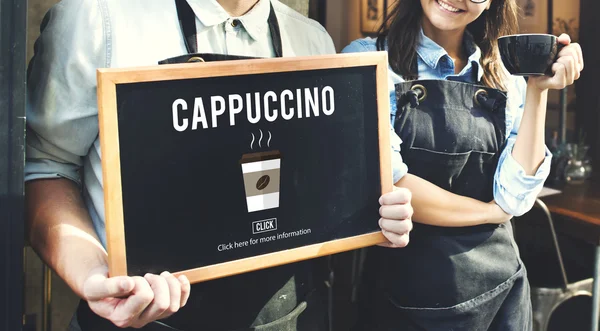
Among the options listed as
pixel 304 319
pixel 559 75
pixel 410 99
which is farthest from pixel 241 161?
pixel 559 75

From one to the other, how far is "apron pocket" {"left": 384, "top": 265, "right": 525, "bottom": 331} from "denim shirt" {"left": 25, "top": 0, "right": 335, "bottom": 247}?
32.2 inches

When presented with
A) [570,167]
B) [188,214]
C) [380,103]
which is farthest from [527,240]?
[188,214]

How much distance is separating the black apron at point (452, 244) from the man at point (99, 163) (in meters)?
0.36

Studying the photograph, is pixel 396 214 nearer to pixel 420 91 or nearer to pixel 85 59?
pixel 420 91

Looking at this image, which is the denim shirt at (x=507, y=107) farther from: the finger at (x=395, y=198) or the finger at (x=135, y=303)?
the finger at (x=135, y=303)

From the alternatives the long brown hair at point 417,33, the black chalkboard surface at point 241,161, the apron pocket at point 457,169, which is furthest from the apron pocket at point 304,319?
the long brown hair at point 417,33

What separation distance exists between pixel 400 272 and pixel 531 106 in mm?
550

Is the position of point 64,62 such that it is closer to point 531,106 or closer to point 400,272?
point 400,272

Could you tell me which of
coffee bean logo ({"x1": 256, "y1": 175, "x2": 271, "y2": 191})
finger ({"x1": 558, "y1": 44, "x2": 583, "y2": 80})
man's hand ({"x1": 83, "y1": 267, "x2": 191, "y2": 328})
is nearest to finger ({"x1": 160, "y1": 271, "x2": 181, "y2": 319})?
man's hand ({"x1": 83, "y1": 267, "x2": 191, "y2": 328})

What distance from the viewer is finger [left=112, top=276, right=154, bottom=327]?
86 centimetres

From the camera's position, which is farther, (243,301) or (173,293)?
(243,301)

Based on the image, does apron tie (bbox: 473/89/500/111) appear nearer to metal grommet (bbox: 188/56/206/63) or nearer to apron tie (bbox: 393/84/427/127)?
apron tie (bbox: 393/84/427/127)

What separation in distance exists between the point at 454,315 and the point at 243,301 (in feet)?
2.00

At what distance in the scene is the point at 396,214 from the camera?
1.17 m
